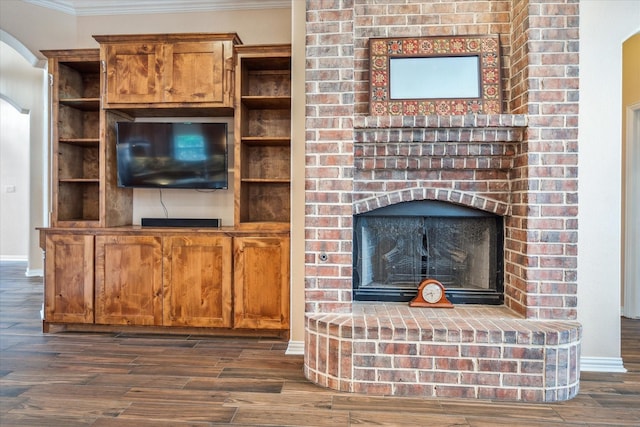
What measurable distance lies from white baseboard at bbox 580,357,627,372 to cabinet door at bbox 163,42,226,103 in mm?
3135

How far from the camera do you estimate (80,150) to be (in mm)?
3596

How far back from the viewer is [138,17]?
12.1ft

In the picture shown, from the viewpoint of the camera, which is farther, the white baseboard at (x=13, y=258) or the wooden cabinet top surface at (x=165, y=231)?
the white baseboard at (x=13, y=258)

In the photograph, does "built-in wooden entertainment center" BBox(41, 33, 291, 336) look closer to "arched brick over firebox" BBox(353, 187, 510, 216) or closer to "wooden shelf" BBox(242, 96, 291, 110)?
"wooden shelf" BBox(242, 96, 291, 110)

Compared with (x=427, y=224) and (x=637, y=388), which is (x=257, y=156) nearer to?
(x=427, y=224)

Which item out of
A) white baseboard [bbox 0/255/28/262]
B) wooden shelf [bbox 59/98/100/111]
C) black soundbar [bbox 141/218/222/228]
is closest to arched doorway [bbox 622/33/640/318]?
black soundbar [bbox 141/218/222/228]

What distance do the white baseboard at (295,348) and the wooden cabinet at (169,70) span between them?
1889 millimetres

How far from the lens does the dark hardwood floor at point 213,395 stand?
1925mm

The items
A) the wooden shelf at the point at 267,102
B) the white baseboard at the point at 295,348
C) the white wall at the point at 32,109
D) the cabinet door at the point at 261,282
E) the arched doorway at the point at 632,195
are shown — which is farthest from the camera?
the white wall at the point at 32,109

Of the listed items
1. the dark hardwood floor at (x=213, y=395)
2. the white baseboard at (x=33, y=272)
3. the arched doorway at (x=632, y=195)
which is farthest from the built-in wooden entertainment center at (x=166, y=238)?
the arched doorway at (x=632, y=195)

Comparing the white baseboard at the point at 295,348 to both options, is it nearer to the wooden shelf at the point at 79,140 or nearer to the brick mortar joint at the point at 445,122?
the brick mortar joint at the point at 445,122

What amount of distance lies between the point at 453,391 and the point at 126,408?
172cm

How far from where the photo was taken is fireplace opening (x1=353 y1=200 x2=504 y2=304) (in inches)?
104

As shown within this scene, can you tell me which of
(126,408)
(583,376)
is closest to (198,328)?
(126,408)
